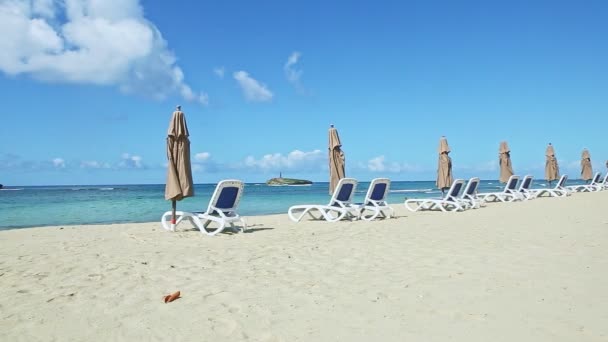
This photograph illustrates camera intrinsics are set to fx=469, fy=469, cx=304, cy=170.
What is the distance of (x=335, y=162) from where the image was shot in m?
10.9

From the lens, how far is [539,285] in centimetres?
388

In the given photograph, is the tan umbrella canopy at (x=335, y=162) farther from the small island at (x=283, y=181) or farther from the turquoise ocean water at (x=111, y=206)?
the small island at (x=283, y=181)

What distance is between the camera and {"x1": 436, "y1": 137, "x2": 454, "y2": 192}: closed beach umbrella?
1393 centimetres

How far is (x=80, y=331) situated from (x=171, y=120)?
547cm

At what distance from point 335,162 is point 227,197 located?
369cm

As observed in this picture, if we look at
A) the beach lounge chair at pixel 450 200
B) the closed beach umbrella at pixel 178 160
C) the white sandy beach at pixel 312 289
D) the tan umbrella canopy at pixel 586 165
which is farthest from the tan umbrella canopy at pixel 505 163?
the closed beach umbrella at pixel 178 160

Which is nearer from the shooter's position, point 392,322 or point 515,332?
point 515,332

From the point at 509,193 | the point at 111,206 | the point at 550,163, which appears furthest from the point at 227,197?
the point at 550,163

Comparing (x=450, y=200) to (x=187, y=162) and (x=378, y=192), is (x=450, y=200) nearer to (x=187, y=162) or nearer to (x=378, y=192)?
(x=378, y=192)

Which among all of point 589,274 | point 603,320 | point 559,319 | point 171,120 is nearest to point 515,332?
point 559,319

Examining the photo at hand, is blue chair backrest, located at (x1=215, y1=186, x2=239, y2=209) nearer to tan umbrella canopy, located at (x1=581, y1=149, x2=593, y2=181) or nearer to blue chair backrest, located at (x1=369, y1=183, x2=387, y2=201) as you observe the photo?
blue chair backrest, located at (x1=369, y1=183, x2=387, y2=201)

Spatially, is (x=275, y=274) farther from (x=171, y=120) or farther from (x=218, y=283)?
(x=171, y=120)

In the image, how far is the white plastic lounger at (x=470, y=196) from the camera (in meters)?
12.8

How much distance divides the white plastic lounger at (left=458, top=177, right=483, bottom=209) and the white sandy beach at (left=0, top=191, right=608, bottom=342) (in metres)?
6.05
